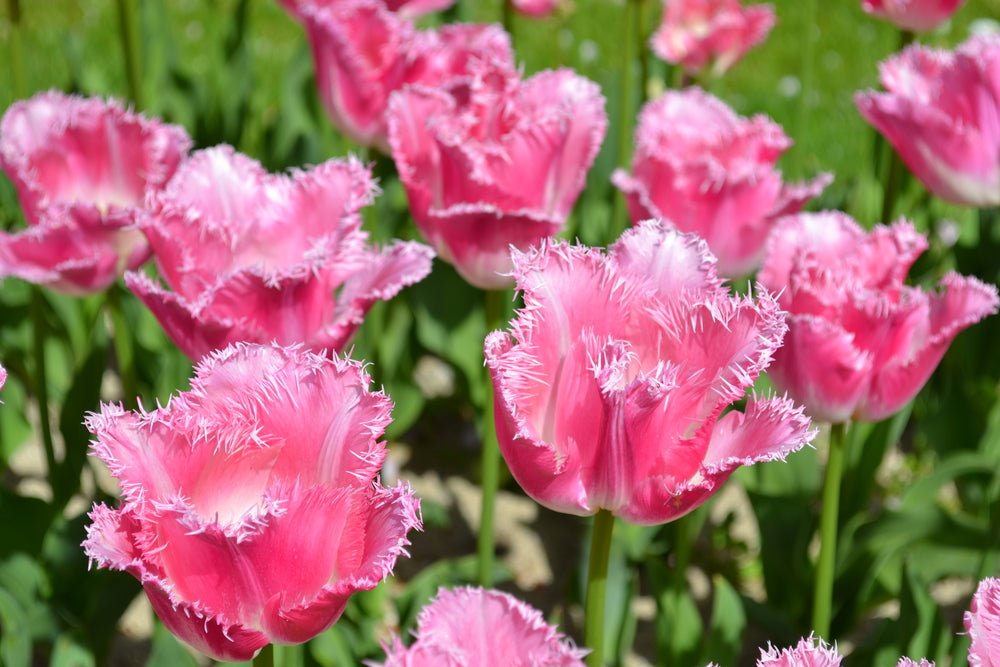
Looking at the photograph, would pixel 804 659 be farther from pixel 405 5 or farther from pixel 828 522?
pixel 405 5

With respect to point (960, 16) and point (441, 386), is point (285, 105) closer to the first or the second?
point (441, 386)

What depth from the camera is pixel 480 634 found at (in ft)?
2.65

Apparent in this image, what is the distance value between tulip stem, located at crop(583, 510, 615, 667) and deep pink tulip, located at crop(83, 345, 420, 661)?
0.70ft

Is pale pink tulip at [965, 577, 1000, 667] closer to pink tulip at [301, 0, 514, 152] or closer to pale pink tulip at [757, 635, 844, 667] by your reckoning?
pale pink tulip at [757, 635, 844, 667]

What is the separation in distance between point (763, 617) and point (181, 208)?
3.75 ft

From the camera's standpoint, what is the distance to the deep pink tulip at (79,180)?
1.44 m

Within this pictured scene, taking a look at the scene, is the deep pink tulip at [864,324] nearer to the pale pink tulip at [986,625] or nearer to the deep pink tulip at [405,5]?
the pale pink tulip at [986,625]

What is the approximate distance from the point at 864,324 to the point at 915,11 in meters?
1.02

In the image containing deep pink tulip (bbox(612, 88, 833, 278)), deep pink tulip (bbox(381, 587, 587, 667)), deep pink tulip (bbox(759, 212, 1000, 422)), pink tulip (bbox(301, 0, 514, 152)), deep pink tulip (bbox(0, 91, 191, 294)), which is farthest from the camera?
pink tulip (bbox(301, 0, 514, 152))

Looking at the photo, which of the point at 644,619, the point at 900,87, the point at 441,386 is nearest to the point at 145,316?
the point at 441,386

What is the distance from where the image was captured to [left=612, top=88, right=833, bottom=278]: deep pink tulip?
1599 millimetres

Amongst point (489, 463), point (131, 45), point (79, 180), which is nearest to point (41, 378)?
point (79, 180)

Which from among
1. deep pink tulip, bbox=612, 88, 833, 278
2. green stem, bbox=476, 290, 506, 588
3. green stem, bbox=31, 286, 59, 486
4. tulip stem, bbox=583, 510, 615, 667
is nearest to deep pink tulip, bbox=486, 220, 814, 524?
tulip stem, bbox=583, 510, 615, 667

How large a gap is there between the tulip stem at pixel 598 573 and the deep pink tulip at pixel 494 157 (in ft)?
1.28
